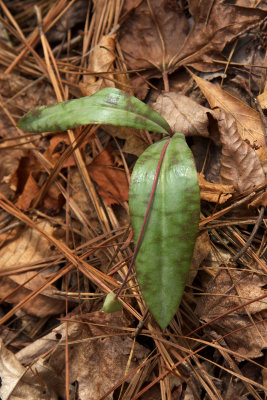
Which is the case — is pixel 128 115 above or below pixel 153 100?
above

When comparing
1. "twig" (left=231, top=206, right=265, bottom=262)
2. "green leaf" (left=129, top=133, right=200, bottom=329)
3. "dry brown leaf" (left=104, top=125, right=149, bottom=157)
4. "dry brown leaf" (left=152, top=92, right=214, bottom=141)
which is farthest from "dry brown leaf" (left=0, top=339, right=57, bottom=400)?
"dry brown leaf" (left=152, top=92, right=214, bottom=141)

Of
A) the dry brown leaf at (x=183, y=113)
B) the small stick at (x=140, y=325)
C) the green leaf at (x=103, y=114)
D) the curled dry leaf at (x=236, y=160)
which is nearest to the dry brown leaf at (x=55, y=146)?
the green leaf at (x=103, y=114)

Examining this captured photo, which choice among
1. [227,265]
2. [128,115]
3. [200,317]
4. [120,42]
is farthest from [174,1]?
[200,317]

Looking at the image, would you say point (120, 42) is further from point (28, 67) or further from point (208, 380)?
point (208, 380)

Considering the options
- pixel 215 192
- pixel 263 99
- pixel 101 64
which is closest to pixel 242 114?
pixel 263 99

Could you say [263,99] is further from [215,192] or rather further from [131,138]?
[131,138]
